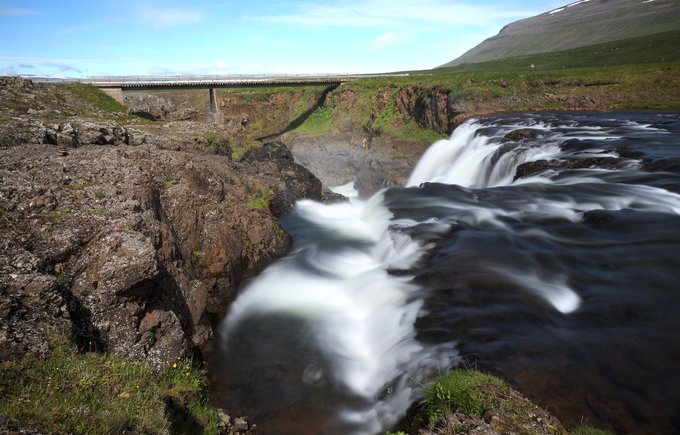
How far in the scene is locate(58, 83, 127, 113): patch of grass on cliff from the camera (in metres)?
35.0

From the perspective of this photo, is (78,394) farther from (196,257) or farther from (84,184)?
(196,257)

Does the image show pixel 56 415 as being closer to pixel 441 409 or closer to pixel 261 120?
pixel 441 409

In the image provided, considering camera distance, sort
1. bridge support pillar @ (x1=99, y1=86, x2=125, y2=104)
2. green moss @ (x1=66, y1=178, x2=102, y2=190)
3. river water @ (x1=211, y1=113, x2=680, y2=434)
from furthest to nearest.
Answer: bridge support pillar @ (x1=99, y1=86, x2=125, y2=104) → green moss @ (x1=66, y1=178, x2=102, y2=190) → river water @ (x1=211, y1=113, x2=680, y2=434)

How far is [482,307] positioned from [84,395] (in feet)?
30.0

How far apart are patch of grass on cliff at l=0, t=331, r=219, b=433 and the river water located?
3.06 meters

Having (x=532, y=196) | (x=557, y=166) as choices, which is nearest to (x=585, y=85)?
(x=557, y=166)

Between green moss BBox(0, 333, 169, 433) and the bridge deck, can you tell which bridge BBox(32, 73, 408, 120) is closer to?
the bridge deck

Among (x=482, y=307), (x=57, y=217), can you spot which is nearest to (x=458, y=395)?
(x=482, y=307)

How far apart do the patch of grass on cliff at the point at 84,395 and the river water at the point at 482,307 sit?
3.06 m

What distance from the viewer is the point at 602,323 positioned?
9.88 metres

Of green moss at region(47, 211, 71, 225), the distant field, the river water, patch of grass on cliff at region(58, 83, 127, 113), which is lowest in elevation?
the river water

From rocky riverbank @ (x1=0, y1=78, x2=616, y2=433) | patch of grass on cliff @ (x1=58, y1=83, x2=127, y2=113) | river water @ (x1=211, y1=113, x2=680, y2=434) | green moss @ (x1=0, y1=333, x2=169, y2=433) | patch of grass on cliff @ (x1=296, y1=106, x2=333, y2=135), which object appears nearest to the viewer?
green moss @ (x1=0, y1=333, x2=169, y2=433)

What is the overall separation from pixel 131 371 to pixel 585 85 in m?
56.2

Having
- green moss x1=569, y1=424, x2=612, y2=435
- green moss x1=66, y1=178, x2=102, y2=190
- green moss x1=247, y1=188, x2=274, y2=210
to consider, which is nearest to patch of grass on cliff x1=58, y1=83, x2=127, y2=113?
green moss x1=247, y1=188, x2=274, y2=210
